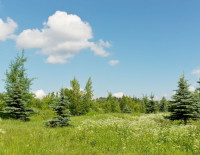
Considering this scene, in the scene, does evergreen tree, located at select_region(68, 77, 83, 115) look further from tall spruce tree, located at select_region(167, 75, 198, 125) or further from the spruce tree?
tall spruce tree, located at select_region(167, 75, 198, 125)

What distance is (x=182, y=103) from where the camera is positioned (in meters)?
15.4

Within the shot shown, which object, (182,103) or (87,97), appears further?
(87,97)

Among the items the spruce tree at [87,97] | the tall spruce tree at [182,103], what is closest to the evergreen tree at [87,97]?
the spruce tree at [87,97]

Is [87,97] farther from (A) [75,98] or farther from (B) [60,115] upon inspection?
(B) [60,115]

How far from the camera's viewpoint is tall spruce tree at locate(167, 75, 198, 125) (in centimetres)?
1523

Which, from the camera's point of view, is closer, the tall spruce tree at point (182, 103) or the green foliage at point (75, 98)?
the tall spruce tree at point (182, 103)

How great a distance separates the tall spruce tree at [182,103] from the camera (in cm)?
1523

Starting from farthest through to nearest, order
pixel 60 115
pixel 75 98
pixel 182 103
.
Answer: pixel 75 98, pixel 182 103, pixel 60 115

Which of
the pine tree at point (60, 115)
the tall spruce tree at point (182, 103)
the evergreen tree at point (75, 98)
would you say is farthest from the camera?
the evergreen tree at point (75, 98)

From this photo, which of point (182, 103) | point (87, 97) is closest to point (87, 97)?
point (87, 97)

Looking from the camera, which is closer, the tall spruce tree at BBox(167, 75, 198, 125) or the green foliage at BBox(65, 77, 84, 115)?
the tall spruce tree at BBox(167, 75, 198, 125)

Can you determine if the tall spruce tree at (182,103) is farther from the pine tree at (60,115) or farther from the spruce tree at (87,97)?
the spruce tree at (87,97)

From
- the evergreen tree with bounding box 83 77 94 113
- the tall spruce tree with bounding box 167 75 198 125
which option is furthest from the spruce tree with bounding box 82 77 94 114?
the tall spruce tree with bounding box 167 75 198 125

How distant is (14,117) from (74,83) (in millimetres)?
18738
